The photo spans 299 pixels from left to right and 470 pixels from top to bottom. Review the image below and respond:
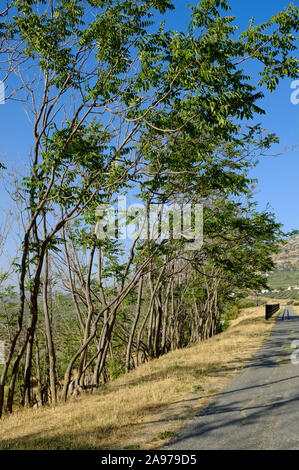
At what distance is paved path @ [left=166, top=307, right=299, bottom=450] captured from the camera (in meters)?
5.56

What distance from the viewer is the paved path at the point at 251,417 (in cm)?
556

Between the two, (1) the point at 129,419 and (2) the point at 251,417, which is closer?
A: (2) the point at 251,417

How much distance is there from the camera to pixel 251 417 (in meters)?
6.84

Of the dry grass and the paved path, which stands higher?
the paved path

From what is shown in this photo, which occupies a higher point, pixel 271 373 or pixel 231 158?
pixel 231 158

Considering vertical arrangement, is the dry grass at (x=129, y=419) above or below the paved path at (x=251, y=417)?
below

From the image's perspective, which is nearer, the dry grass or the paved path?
the paved path

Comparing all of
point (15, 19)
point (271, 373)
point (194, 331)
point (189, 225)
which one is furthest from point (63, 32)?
point (194, 331)

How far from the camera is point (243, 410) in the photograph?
735 centimetres

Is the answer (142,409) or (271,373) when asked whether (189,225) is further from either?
(142,409)

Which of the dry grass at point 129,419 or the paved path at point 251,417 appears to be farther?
the dry grass at point 129,419

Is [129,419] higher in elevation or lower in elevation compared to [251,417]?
lower
